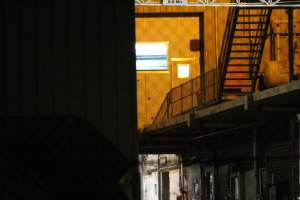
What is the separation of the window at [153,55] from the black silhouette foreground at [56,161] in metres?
29.5

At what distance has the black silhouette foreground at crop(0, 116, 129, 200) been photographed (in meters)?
8.93

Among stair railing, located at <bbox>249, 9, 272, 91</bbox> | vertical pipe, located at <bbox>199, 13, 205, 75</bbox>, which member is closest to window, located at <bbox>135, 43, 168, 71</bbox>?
vertical pipe, located at <bbox>199, 13, 205, 75</bbox>

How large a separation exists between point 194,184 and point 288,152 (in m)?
12.6

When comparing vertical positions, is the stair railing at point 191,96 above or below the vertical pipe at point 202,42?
below

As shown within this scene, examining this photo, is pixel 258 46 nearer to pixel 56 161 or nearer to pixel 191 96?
pixel 191 96

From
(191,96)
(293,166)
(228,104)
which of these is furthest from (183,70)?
(293,166)

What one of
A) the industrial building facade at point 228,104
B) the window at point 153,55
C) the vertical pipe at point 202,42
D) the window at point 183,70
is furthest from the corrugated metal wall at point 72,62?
the window at point 183,70

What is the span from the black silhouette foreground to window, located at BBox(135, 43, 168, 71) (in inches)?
1163

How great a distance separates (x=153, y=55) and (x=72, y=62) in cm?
2906

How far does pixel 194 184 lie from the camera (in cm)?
3603

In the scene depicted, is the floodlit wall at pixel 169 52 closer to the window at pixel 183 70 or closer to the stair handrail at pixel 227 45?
the window at pixel 183 70

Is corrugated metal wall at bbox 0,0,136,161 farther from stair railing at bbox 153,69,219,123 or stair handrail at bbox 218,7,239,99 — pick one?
stair railing at bbox 153,69,219,123

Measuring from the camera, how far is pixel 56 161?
9391mm

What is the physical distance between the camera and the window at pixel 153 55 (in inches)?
1580
